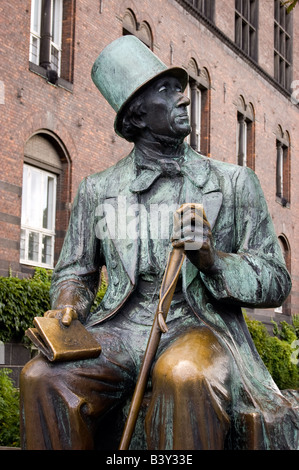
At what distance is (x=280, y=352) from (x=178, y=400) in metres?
17.4

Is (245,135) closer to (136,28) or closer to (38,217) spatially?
(136,28)

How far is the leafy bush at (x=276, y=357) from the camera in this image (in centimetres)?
1733

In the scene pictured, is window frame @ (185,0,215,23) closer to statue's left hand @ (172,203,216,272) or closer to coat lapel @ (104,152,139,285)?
coat lapel @ (104,152,139,285)

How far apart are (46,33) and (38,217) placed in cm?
371

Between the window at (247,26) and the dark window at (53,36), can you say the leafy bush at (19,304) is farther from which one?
the window at (247,26)

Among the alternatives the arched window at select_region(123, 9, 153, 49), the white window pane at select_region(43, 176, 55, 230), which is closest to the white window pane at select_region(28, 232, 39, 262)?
the white window pane at select_region(43, 176, 55, 230)

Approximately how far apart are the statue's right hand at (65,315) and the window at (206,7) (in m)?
20.1

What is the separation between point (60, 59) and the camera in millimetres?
16094

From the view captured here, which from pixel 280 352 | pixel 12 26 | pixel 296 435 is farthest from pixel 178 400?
pixel 280 352

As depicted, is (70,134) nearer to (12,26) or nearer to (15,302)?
(12,26)

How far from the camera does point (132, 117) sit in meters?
3.55

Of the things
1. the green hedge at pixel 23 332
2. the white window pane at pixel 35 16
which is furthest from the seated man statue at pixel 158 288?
the white window pane at pixel 35 16

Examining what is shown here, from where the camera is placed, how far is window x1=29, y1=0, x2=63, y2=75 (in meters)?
15.4

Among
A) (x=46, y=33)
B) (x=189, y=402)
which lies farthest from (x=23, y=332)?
(x=189, y=402)
